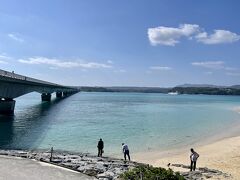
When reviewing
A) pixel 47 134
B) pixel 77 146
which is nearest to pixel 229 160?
pixel 77 146

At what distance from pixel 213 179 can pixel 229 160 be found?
10.5m

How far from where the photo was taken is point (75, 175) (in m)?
19.2

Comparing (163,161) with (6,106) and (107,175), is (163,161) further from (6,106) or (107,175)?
(6,106)

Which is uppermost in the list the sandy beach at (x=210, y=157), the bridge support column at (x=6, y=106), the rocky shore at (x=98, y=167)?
the bridge support column at (x=6, y=106)

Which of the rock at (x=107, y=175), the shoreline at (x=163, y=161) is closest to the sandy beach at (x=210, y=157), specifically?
the shoreline at (x=163, y=161)

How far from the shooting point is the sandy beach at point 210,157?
26.7m

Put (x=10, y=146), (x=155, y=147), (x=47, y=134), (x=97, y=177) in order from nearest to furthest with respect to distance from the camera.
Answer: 1. (x=97, y=177)
2. (x=10, y=146)
3. (x=155, y=147)
4. (x=47, y=134)

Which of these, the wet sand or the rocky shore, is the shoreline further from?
the wet sand

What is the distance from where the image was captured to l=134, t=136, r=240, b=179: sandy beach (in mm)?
26728

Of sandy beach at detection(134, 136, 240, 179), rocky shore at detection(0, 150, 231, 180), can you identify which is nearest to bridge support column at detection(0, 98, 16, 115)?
sandy beach at detection(134, 136, 240, 179)

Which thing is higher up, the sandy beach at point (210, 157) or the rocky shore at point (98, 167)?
the rocky shore at point (98, 167)

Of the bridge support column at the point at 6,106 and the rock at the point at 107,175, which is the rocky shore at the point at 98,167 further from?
the bridge support column at the point at 6,106

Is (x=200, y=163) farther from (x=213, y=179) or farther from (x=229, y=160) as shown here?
(x=213, y=179)

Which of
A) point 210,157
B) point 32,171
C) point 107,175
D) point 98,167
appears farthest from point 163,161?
point 32,171
